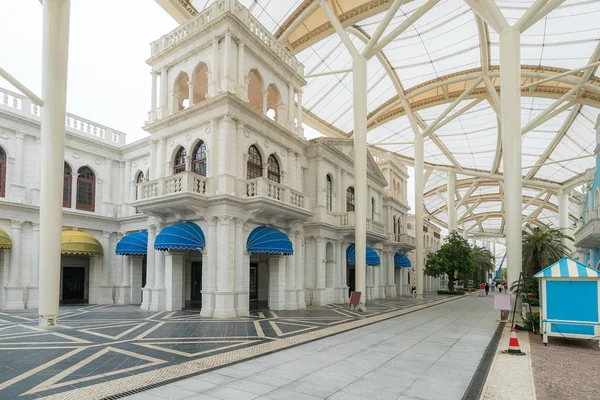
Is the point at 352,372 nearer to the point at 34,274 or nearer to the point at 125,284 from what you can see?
the point at 34,274

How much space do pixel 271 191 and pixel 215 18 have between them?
914cm

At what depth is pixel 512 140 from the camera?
19.9 m

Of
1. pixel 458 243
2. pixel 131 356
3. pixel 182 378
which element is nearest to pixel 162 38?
pixel 131 356

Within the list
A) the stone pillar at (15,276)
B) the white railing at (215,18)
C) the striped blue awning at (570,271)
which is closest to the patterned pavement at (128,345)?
the stone pillar at (15,276)

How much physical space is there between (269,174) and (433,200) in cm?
6351

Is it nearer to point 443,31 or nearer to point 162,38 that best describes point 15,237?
point 162,38

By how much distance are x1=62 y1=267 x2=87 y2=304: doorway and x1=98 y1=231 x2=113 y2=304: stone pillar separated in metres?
1.95

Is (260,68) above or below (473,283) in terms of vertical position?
above

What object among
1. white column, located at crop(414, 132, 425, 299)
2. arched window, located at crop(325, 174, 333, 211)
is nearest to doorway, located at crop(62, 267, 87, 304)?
arched window, located at crop(325, 174, 333, 211)

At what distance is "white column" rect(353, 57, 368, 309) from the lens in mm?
22591

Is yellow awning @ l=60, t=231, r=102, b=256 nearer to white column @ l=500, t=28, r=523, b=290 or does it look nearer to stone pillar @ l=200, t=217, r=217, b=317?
stone pillar @ l=200, t=217, r=217, b=317

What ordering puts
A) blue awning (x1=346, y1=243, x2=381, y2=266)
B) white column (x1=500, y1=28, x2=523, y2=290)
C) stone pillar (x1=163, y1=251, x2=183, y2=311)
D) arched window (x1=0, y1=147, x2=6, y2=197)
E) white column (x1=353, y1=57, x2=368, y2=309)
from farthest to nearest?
blue awning (x1=346, y1=243, x2=381, y2=266) < arched window (x1=0, y1=147, x2=6, y2=197) < white column (x1=353, y1=57, x2=368, y2=309) < stone pillar (x1=163, y1=251, x2=183, y2=311) < white column (x1=500, y1=28, x2=523, y2=290)

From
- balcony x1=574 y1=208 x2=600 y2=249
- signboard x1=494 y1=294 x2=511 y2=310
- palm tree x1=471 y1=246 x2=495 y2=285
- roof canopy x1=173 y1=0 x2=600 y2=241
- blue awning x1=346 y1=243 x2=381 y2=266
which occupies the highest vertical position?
roof canopy x1=173 y1=0 x2=600 y2=241

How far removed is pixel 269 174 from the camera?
75.5ft
